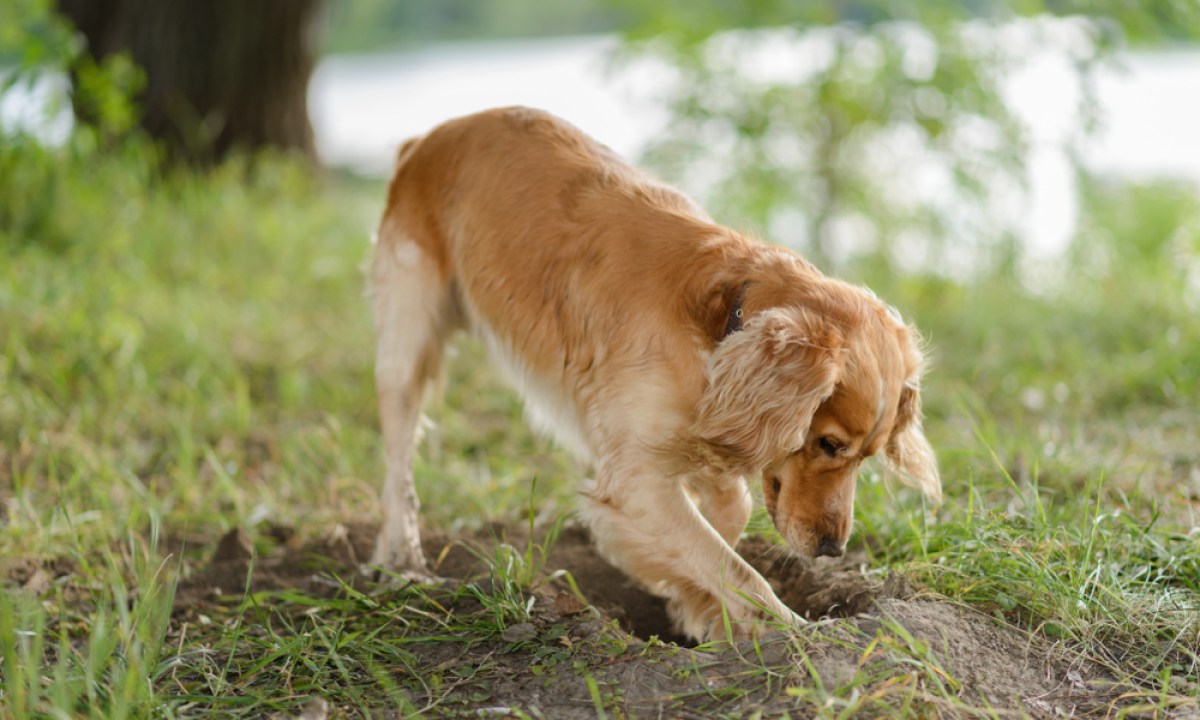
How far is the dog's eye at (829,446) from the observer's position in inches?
115

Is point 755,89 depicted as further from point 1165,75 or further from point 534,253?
point 1165,75

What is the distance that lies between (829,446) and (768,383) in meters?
0.27

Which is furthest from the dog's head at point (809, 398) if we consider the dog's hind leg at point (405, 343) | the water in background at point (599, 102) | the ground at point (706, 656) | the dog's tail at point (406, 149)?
the water in background at point (599, 102)

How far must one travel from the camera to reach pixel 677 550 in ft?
9.95

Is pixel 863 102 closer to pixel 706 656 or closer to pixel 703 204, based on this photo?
pixel 703 204

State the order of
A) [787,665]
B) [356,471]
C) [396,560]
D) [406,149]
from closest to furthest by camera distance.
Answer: [787,665]
[396,560]
[406,149]
[356,471]

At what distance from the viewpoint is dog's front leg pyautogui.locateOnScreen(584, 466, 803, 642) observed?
9.79 feet

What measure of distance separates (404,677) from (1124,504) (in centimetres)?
222

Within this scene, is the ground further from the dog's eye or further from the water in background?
the water in background

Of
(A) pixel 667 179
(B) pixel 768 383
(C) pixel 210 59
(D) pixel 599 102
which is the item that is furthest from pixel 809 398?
(D) pixel 599 102

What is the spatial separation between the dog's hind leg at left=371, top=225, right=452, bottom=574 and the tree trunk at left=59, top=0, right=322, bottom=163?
456 centimetres

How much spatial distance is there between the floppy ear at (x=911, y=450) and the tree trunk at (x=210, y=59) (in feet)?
Result: 19.8

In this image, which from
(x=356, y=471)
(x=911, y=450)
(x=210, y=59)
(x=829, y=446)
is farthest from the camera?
(x=210, y=59)

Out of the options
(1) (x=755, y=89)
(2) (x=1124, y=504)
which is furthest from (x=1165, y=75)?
(2) (x=1124, y=504)
